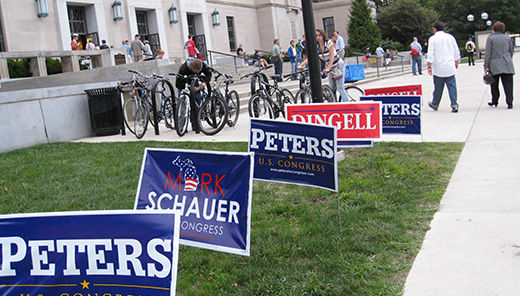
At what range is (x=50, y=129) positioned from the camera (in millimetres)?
11820

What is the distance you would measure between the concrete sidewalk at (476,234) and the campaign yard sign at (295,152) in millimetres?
1062

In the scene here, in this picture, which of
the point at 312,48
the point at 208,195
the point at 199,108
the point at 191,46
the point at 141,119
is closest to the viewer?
the point at 208,195

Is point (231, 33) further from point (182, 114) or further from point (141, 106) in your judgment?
point (182, 114)

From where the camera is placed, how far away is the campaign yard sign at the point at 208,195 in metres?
3.62

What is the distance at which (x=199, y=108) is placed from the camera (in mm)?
10844

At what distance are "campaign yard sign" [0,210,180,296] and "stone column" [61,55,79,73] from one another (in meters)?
Result: 18.5

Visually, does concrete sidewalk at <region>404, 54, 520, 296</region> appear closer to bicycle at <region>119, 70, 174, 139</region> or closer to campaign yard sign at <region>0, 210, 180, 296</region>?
campaign yard sign at <region>0, 210, 180, 296</region>

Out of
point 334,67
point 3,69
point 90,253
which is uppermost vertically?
point 3,69

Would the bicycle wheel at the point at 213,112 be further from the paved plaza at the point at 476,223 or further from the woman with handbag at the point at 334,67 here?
the paved plaza at the point at 476,223

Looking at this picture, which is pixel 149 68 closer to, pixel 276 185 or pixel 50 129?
pixel 50 129

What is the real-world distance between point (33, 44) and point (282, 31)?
23842 mm

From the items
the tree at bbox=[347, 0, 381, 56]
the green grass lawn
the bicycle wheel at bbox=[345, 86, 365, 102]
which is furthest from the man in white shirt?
the tree at bbox=[347, 0, 381, 56]

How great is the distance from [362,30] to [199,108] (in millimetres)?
40679

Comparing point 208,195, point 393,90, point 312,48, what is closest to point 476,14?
point 393,90
